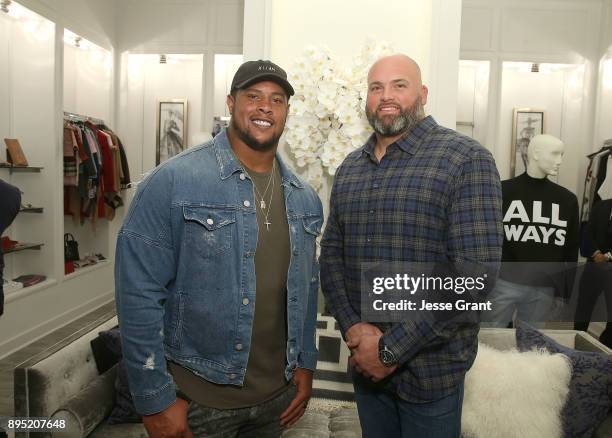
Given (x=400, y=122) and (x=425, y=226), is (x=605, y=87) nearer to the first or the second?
(x=400, y=122)

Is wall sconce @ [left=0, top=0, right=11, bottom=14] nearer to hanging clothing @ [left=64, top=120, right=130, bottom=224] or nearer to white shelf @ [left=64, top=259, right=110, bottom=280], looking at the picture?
hanging clothing @ [left=64, top=120, right=130, bottom=224]

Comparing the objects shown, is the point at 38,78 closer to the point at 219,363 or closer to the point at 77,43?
the point at 77,43

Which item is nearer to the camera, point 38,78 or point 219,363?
point 219,363

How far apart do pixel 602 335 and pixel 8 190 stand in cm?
285

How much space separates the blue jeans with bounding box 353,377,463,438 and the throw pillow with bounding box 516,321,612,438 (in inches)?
30.2

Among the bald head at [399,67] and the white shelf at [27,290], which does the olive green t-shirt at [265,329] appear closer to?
the bald head at [399,67]

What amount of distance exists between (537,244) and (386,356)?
184 cm

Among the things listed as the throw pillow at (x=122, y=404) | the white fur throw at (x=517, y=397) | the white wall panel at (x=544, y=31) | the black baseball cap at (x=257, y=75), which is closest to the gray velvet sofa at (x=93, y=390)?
the throw pillow at (x=122, y=404)

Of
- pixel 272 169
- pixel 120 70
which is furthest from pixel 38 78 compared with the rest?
pixel 272 169

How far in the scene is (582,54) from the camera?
5.27 metres

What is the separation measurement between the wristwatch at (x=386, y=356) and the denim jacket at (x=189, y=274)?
25 centimetres

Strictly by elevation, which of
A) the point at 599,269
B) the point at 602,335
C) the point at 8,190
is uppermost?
the point at 8,190

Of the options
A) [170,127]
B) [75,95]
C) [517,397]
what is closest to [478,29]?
[170,127]

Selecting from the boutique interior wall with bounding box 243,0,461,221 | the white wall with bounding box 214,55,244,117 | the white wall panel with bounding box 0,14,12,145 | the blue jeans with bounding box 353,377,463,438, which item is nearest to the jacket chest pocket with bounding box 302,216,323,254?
the blue jeans with bounding box 353,377,463,438
